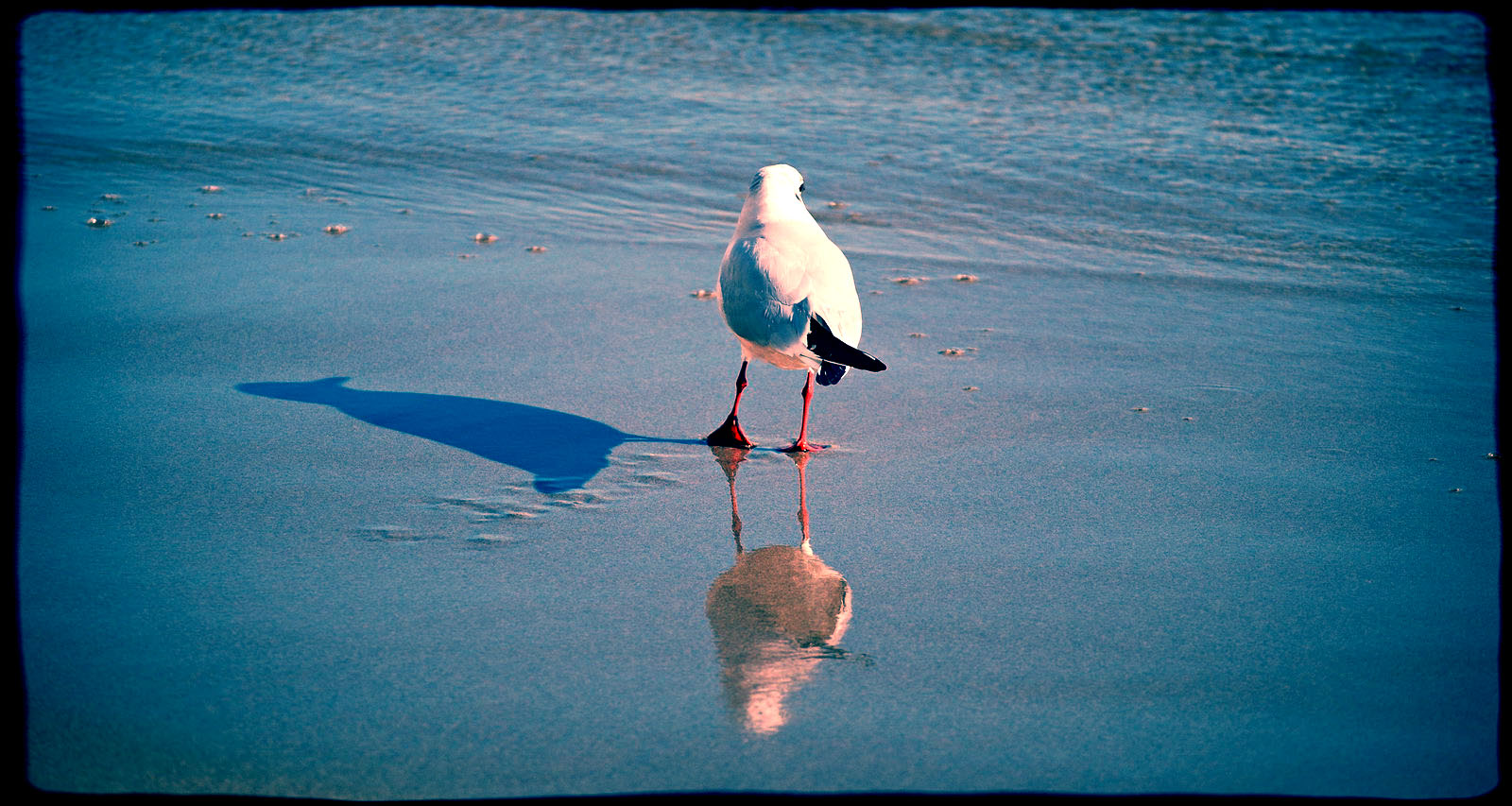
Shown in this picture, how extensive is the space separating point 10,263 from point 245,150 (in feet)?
14.0

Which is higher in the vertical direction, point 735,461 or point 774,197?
point 774,197

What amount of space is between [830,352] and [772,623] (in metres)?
1.03

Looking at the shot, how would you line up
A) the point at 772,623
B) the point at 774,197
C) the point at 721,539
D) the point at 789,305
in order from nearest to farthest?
the point at 772,623
the point at 721,539
the point at 789,305
the point at 774,197

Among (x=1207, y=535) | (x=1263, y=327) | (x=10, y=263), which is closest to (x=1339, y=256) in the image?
(x=1263, y=327)

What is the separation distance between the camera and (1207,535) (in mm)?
3377

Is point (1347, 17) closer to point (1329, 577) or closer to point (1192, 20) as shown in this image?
point (1192, 20)

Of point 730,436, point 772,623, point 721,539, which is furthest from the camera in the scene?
point 730,436

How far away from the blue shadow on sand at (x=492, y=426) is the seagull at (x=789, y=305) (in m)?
0.38

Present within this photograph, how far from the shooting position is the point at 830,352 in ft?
12.1

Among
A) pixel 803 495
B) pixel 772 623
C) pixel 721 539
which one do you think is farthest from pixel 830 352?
pixel 772 623

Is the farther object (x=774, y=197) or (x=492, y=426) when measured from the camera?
(x=774, y=197)

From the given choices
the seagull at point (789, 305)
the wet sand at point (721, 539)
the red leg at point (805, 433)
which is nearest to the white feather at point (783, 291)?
the seagull at point (789, 305)

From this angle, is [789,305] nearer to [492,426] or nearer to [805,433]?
[805,433]

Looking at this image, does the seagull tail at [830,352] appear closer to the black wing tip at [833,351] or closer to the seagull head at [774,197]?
the black wing tip at [833,351]
